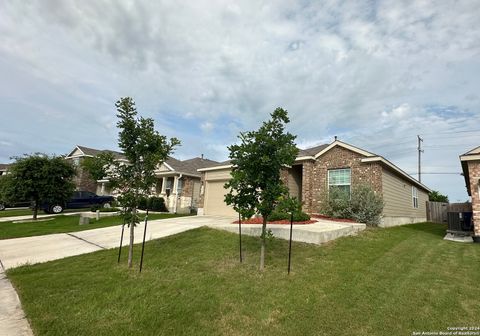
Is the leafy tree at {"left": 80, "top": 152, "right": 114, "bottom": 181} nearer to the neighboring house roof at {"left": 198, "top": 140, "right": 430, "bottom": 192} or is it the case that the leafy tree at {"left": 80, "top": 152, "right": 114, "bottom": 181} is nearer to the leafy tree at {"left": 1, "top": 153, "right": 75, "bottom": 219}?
the neighboring house roof at {"left": 198, "top": 140, "right": 430, "bottom": 192}

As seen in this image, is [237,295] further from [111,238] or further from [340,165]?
[340,165]

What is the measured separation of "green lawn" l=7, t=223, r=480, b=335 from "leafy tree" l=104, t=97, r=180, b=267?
1446 mm

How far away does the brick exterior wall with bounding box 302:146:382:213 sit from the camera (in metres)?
13.5

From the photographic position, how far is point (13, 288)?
5078 mm

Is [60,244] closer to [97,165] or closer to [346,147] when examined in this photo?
[97,165]

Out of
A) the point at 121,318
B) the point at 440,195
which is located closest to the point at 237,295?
the point at 121,318

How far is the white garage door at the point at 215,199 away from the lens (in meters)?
18.1

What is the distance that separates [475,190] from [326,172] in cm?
631

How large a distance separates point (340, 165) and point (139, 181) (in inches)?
445

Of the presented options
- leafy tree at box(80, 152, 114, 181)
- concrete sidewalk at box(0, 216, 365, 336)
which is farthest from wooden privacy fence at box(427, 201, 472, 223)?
leafy tree at box(80, 152, 114, 181)

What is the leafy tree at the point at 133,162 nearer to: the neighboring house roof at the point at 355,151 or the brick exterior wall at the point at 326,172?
the neighboring house roof at the point at 355,151

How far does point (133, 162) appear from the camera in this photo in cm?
637

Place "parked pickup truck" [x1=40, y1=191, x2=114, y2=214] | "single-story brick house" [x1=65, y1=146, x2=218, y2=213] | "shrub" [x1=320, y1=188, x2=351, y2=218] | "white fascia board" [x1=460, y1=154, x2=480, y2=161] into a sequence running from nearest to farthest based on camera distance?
"white fascia board" [x1=460, y1=154, x2=480, y2=161]
"shrub" [x1=320, y1=188, x2=351, y2=218]
"single-story brick house" [x1=65, y1=146, x2=218, y2=213]
"parked pickup truck" [x1=40, y1=191, x2=114, y2=214]

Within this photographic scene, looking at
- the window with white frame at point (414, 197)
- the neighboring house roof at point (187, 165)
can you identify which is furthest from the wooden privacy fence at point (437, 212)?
the neighboring house roof at point (187, 165)
